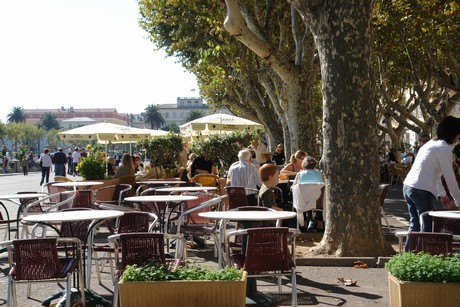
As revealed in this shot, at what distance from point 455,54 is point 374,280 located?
1975 centimetres

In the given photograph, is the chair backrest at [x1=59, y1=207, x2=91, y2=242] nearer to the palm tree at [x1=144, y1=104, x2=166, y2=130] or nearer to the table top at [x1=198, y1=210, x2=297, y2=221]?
the table top at [x1=198, y1=210, x2=297, y2=221]

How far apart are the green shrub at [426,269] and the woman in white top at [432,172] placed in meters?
2.27

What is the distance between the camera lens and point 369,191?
9.12 metres

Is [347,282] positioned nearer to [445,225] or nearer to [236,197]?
[445,225]

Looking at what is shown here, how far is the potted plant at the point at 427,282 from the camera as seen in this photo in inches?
192

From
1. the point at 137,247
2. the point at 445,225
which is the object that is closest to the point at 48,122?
the point at 445,225

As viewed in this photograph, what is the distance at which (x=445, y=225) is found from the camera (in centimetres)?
732

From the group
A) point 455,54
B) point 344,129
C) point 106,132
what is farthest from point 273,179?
point 455,54

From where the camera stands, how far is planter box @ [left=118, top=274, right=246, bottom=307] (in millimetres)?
4988

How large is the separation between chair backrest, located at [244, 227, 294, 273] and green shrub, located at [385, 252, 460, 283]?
3.88 feet

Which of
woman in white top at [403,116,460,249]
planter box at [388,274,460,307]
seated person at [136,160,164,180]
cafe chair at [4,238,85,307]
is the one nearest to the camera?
planter box at [388,274,460,307]

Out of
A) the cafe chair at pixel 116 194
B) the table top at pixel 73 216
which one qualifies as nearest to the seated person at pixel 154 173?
the cafe chair at pixel 116 194

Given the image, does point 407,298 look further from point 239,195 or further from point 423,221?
point 239,195

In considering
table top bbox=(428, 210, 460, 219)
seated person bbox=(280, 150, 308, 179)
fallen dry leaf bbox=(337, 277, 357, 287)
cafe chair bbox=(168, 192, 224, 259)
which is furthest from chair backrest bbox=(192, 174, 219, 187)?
table top bbox=(428, 210, 460, 219)
